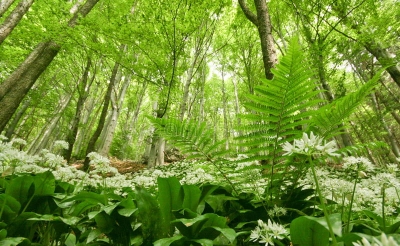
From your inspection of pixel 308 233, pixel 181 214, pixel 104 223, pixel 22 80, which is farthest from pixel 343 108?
pixel 22 80

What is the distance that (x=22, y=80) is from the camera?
13.6ft

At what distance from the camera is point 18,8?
3.74 meters

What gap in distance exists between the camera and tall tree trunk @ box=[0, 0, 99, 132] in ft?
12.9

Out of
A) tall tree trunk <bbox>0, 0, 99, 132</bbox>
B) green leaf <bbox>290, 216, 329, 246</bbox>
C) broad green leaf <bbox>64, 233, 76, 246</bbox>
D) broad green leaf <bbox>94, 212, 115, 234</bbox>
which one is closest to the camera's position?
green leaf <bbox>290, 216, 329, 246</bbox>

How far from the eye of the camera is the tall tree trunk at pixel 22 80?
3.92m

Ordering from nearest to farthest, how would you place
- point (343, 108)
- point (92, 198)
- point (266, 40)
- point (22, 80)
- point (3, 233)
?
point (3, 233) < point (343, 108) < point (92, 198) < point (266, 40) < point (22, 80)

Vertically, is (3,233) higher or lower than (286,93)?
lower

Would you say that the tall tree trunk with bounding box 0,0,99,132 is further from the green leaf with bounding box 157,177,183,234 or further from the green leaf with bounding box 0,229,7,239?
the green leaf with bounding box 157,177,183,234

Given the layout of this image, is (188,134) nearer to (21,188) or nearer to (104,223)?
(104,223)

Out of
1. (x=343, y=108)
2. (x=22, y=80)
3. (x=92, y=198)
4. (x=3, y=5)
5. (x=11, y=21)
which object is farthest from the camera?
(x=22, y=80)

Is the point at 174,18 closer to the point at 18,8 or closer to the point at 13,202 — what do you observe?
the point at 18,8

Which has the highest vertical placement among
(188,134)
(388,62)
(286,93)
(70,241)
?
(388,62)

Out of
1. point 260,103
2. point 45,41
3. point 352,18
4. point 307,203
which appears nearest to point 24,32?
point 45,41

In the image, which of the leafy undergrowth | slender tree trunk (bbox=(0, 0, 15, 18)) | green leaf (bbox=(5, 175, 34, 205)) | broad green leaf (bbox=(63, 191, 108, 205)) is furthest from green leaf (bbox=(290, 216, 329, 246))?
slender tree trunk (bbox=(0, 0, 15, 18))
